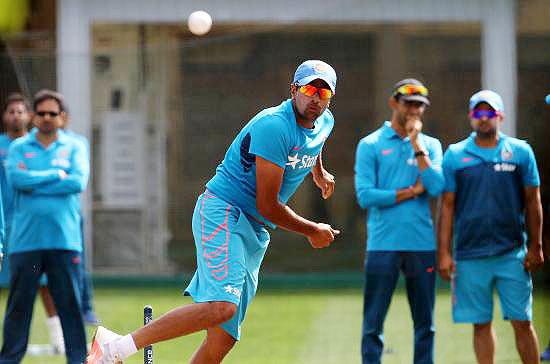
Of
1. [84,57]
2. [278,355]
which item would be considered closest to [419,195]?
[278,355]

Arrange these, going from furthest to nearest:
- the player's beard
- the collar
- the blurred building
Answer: the blurred building < the collar < the player's beard

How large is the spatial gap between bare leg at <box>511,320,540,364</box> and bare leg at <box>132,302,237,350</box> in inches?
103

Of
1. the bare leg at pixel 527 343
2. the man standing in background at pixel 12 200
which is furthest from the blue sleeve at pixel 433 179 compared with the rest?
the man standing in background at pixel 12 200

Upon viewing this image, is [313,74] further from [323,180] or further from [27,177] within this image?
[27,177]

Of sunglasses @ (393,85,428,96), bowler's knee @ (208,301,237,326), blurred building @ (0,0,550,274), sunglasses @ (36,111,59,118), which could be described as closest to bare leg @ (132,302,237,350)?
bowler's knee @ (208,301,237,326)

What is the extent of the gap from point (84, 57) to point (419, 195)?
836 cm

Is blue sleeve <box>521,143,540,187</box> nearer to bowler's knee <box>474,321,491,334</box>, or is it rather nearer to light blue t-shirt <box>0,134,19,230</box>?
bowler's knee <box>474,321,491,334</box>

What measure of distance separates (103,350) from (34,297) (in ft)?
7.57

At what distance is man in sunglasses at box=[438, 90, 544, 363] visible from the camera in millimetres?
8148

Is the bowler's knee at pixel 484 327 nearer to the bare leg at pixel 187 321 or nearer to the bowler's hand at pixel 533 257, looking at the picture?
the bowler's hand at pixel 533 257

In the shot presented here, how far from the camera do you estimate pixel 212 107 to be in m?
16.1

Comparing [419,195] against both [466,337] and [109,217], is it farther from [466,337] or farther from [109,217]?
[109,217]

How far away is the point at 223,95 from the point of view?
1612 centimetres

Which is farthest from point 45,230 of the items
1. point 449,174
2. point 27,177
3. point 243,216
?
point 449,174
